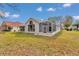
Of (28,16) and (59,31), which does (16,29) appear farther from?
(59,31)

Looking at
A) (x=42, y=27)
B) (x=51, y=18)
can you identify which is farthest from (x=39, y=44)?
(x=51, y=18)

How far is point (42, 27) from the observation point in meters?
2.30

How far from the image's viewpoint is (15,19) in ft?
7.50

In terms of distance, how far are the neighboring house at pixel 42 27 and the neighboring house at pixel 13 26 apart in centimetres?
7

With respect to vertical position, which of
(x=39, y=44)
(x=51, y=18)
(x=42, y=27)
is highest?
(x=51, y=18)

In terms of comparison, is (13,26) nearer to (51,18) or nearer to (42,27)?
(42,27)

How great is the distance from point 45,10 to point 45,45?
386mm

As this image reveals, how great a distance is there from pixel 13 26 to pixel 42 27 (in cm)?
32

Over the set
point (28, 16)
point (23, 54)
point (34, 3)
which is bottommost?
point (23, 54)

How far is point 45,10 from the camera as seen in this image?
2273 mm

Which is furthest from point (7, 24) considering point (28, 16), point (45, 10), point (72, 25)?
point (72, 25)

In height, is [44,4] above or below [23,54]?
above

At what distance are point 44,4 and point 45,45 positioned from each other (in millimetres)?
451

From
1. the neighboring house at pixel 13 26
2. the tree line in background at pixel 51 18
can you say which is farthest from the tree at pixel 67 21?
the neighboring house at pixel 13 26
